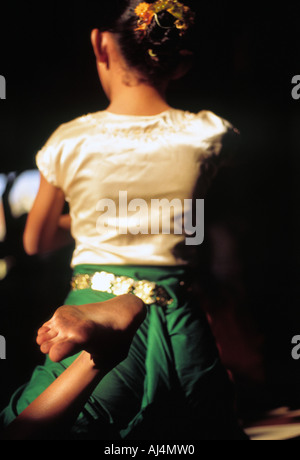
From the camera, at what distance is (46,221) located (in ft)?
3.21

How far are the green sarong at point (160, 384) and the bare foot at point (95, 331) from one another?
109 millimetres

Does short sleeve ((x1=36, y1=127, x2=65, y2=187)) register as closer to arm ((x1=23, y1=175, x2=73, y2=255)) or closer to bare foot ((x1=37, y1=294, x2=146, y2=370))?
arm ((x1=23, y1=175, x2=73, y2=255))

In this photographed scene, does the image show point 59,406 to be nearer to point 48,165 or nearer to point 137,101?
point 48,165

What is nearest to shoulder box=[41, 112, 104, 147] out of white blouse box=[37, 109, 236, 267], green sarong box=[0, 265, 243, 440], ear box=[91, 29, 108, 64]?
white blouse box=[37, 109, 236, 267]

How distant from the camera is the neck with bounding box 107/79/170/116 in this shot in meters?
0.94

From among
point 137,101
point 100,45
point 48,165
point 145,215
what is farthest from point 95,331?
point 100,45

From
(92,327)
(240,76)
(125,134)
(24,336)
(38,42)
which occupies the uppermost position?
(38,42)

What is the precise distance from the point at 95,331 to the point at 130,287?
19 cm

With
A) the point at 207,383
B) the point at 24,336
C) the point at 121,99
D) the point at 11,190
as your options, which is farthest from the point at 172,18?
the point at 24,336

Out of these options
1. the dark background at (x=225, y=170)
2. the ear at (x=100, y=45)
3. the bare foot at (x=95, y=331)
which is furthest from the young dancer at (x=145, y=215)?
the dark background at (x=225, y=170)

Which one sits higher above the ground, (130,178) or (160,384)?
(130,178)

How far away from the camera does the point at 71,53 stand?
4.51 feet
